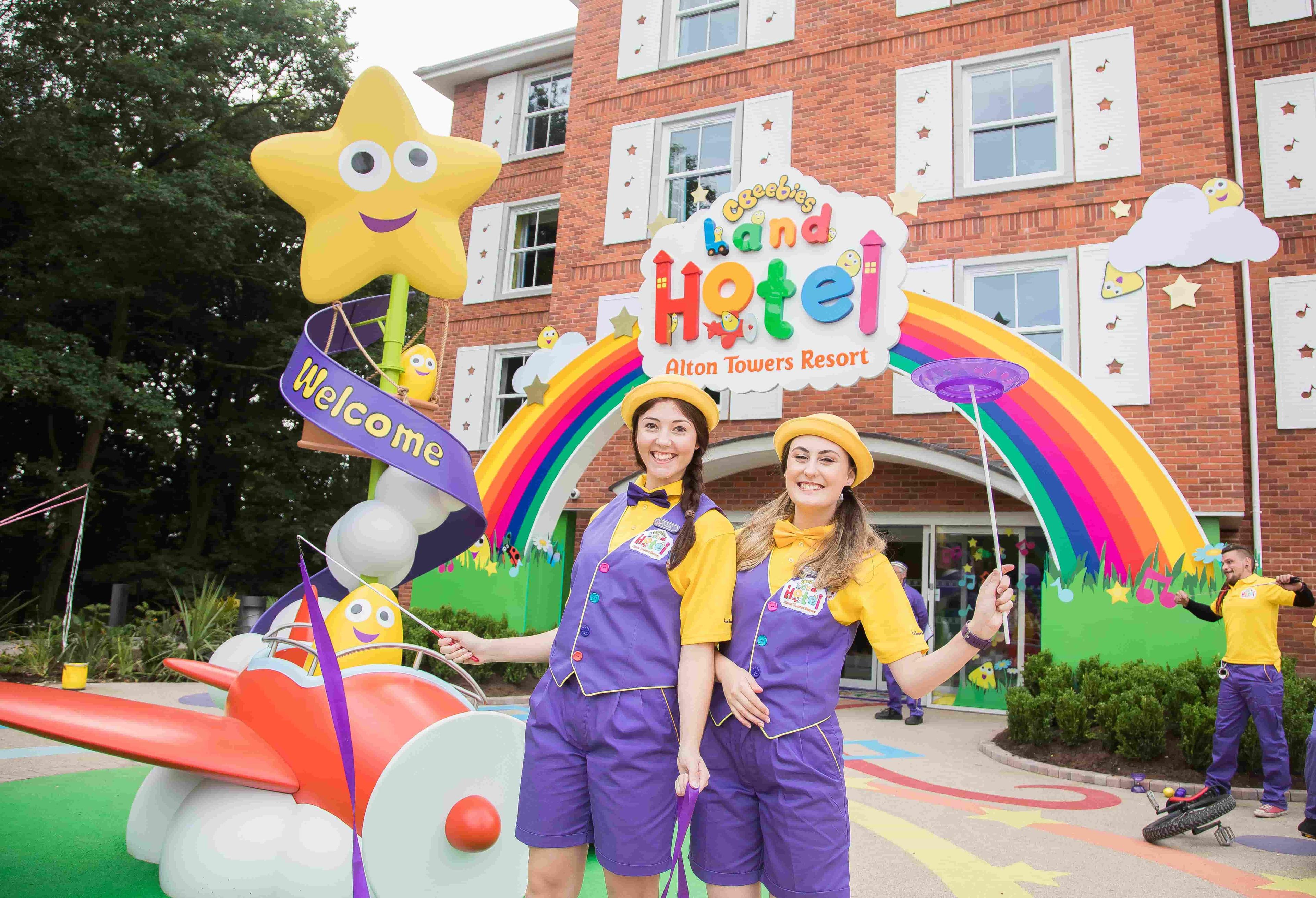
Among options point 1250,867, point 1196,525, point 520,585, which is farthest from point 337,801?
point 520,585

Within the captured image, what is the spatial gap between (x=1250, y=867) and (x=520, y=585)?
8.55 metres

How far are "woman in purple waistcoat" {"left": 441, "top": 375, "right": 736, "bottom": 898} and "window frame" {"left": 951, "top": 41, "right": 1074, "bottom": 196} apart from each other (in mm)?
9631

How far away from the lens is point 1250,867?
15.7ft

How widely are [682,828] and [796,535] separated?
2.73ft

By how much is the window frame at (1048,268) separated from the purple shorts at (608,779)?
8.39 m

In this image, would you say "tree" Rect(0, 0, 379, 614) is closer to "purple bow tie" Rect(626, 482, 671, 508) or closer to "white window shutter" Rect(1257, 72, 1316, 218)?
"purple bow tie" Rect(626, 482, 671, 508)

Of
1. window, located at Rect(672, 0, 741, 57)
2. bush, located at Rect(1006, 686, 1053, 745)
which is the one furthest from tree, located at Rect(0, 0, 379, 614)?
bush, located at Rect(1006, 686, 1053, 745)

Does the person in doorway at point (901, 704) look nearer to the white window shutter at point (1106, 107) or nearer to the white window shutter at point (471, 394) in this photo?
the white window shutter at point (1106, 107)

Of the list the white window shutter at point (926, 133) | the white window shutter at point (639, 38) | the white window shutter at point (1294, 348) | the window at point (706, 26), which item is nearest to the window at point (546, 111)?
the white window shutter at point (639, 38)

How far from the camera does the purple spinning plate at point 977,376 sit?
2.97 meters

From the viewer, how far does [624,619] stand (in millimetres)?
2355

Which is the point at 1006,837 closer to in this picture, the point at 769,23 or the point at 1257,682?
the point at 1257,682

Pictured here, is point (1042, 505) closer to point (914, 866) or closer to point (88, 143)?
point (914, 866)

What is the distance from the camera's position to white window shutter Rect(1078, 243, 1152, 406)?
956 cm
